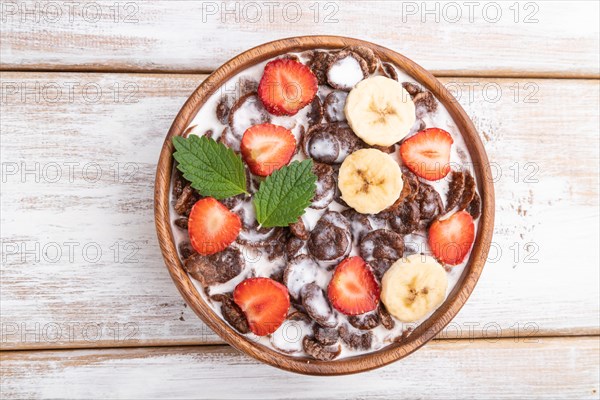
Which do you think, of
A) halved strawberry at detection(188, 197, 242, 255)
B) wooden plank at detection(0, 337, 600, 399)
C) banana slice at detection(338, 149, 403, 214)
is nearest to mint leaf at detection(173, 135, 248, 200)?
halved strawberry at detection(188, 197, 242, 255)

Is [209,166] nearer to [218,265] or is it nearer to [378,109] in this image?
[218,265]

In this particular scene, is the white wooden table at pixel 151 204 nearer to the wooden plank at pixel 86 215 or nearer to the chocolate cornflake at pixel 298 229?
the wooden plank at pixel 86 215

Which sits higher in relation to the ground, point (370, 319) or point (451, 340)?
point (370, 319)

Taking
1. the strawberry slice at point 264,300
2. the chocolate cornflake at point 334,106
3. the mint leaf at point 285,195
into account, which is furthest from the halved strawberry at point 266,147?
the strawberry slice at point 264,300

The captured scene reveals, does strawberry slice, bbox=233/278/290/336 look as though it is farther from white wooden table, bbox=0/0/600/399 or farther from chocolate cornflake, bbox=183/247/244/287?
white wooden table, bbox=0/0/600/399

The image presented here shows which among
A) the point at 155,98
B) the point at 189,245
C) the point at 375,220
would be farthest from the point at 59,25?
the point at 375,220

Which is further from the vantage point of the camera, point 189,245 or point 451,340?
point 451,340

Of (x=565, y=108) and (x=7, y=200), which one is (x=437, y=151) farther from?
(x=7, y=200)

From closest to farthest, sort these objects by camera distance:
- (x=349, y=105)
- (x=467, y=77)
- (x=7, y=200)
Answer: (x=349, y=105) → (x=7, y=200) → (x=467, y=77)

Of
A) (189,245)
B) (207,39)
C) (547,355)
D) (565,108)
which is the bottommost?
(547,355)
